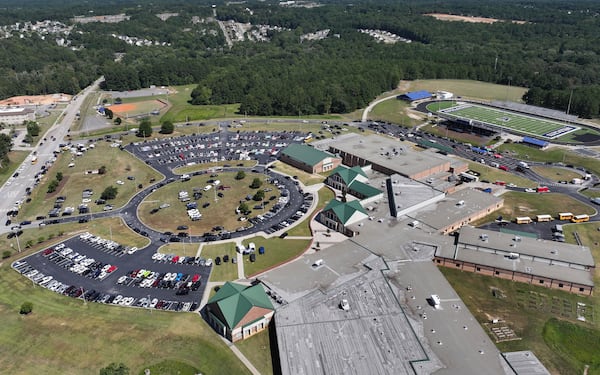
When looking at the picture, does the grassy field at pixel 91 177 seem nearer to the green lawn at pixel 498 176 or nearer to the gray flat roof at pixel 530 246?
the gray flat roof at pixel 530 246

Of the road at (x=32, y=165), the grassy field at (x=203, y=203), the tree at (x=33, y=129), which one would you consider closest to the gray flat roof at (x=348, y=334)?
the grassy field at (x=203, y=203)

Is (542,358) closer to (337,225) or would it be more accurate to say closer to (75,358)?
(337,225)

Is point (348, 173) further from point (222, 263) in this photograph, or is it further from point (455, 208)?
point (222, 263)

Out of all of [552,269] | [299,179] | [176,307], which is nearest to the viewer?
[176,307]

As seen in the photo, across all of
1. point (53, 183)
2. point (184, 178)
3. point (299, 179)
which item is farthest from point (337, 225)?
point (53, 183)

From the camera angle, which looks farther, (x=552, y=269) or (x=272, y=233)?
(x=272, y=233)

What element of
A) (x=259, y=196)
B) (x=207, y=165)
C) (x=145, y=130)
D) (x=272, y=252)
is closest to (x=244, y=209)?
(x=259, y=196)

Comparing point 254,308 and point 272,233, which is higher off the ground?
point 254,308
